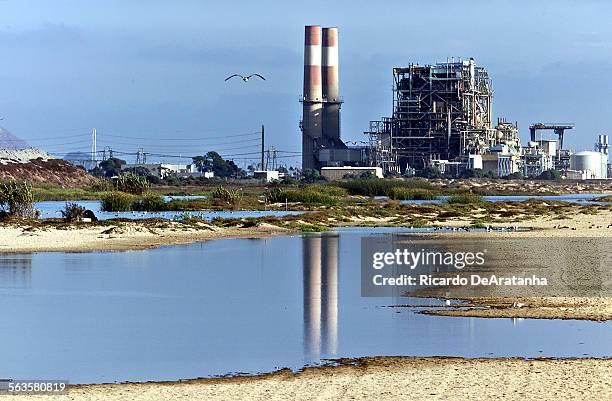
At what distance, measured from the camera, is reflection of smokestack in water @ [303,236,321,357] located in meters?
21.0

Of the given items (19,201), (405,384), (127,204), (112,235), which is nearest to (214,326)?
(405,384)

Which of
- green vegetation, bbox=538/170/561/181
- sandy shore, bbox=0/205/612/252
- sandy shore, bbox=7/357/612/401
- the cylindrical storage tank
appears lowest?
sandy shore, bbox=7/357/612/401

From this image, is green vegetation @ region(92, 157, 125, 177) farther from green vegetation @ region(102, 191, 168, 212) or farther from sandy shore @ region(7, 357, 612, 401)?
sandy shore @ region(7, 357, 612, 401)

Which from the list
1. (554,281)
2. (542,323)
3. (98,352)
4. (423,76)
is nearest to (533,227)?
(554,281)

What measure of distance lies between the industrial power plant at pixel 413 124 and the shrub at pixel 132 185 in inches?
2221

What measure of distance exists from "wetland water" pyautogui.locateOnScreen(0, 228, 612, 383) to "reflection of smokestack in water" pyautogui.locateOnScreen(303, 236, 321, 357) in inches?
1.2

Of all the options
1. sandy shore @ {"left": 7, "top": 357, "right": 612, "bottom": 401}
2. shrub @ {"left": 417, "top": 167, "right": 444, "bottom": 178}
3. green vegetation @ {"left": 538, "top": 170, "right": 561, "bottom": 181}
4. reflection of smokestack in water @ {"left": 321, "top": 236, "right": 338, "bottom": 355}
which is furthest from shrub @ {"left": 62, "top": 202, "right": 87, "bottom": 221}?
green vegetation @ {"left": 538, "top": 170, "right": 561, "bottom": 181}

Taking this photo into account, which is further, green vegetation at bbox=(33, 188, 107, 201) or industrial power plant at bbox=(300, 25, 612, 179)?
industrial power plant at bbox=(300, 25, 612, 179)

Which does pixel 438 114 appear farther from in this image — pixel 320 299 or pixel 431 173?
pixel 320 299

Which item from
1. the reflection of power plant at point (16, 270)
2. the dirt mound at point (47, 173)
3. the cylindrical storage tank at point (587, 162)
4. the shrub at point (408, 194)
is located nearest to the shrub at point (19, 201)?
the reflection of power plant at point (16, 270)

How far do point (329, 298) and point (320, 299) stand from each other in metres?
0.32

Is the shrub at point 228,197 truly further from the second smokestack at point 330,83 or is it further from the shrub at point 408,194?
the second smokestack at point 330,83

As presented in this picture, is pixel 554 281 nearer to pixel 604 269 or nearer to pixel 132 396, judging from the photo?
pixel 604 269

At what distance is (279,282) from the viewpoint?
32.6 m
